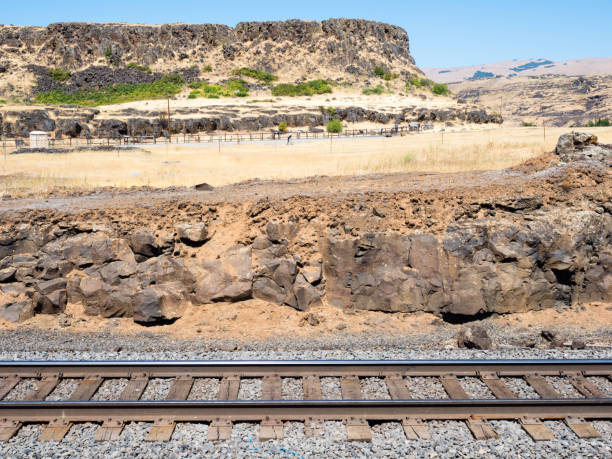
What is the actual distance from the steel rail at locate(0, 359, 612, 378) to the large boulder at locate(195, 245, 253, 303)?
4.07 metres

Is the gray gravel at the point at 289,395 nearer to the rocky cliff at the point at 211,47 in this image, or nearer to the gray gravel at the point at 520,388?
the gray gravel at the point at 520,388

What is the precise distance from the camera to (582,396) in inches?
346

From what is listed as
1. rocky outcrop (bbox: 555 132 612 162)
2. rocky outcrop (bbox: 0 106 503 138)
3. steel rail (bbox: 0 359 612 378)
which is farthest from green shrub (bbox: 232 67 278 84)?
steel rail (bbox: 0 359 612 378)

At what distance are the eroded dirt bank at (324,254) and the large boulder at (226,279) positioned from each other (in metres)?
0.03

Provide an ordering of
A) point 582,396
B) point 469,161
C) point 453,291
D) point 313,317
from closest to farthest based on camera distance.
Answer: point 582,396 → point 313,317 → point 453,291 → point 469,161

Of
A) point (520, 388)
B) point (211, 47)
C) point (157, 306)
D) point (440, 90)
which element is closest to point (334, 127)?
point (440, 90)

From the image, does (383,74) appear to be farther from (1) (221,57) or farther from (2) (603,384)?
(2) (603,384)

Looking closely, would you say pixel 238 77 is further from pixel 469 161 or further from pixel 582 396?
pixel 582 396

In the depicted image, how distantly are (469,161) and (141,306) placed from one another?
60.8 feet

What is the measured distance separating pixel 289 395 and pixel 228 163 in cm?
2939

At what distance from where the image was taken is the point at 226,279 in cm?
1362

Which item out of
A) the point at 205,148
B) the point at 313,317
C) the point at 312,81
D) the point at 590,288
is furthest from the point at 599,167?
the point at 312,81

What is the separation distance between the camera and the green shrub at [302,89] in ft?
291

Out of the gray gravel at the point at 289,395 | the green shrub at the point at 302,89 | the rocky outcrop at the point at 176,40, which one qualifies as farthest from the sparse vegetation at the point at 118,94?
the gray gravel at the point at 289,395
